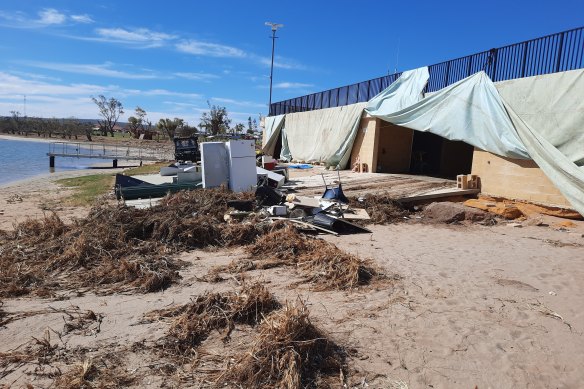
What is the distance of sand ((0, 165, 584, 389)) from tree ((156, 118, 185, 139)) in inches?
2448

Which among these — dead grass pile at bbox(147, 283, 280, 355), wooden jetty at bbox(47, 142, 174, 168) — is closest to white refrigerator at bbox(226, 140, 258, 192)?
dead grass pile at bbox(147, 283, 280, 355)

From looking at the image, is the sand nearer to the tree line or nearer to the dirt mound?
the dirt mound

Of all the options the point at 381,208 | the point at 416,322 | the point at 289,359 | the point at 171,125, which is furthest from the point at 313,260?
the point at 171,125

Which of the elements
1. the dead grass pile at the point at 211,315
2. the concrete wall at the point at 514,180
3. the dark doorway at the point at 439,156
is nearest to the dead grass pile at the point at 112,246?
the dead grass pile at the point at 211,315

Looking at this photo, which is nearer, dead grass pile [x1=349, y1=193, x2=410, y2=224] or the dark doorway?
dead grass pile [x1=349, y1=193, x2=410, y2=224]

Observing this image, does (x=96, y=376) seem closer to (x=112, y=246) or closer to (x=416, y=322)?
(x=416, y=322)

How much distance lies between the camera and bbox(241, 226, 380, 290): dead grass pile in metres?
4.88

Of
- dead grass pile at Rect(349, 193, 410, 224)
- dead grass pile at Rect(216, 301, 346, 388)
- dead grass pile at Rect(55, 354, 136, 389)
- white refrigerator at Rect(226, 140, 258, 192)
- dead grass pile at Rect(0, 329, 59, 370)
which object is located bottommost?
dead grass pile at Rect(0, 329, 59, 370)

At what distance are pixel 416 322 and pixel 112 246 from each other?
185 inches

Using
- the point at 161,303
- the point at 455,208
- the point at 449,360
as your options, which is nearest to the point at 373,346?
the point at 449,360

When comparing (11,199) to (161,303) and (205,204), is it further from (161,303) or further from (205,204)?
(161,303)

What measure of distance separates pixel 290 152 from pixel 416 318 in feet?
68.4

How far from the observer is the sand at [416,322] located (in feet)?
9.98

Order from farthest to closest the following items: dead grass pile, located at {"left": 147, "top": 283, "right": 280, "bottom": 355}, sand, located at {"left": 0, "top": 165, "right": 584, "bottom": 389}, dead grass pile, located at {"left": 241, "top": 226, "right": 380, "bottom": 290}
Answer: dead grass pile, located at {"left": 241, "top": 226, "right": 380, "bottom": 290} < dead grass pile, located at {"left": 147, "top": 283, "right": 280, "bottom": 355} < sand, located at {"left": 0, "top": 165, "right": 584, "bottom": 389}
